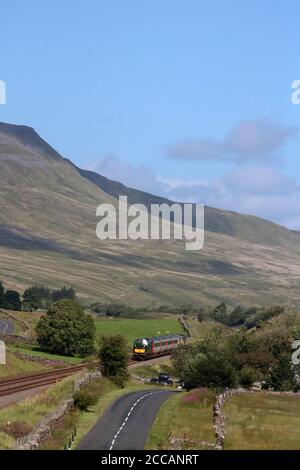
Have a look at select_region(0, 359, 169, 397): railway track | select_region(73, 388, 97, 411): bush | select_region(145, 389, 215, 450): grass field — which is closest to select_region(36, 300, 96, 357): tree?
select_region(0, 359, 169, 397): railway track

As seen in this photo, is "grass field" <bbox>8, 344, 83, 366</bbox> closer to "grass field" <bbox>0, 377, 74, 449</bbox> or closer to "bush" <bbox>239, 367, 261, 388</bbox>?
"bush" <bbox>239, 367, 261, 388</bbox>

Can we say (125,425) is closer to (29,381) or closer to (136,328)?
(29,381)

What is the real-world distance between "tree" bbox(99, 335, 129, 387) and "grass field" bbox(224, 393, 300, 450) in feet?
37.7

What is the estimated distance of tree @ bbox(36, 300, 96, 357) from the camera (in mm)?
129375

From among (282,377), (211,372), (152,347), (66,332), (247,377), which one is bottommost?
(282,377)

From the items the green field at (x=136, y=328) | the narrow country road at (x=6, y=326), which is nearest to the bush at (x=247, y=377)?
the narrow country road at (x=6, y=326)

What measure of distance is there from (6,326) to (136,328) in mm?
30034

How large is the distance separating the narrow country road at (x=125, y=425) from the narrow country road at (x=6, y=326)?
7290 cm

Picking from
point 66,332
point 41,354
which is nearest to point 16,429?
point 41,354

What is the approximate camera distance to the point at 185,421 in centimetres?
5928

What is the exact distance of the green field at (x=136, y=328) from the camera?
537ft

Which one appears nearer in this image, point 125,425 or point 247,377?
point 125,425

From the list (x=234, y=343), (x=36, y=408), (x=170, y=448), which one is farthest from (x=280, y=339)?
(x=170, y=448)
